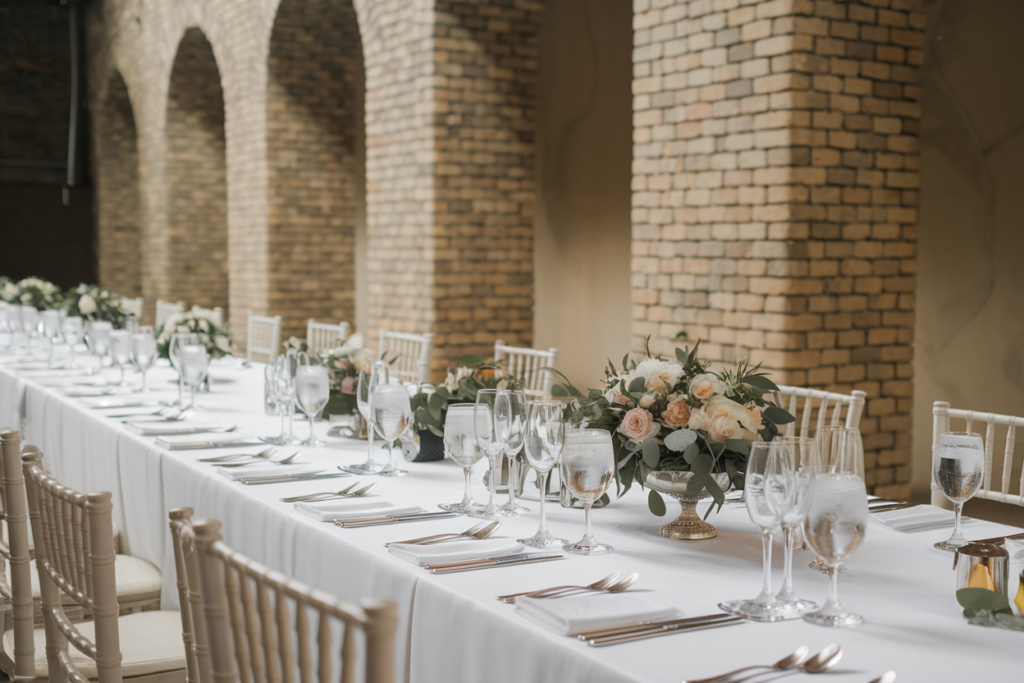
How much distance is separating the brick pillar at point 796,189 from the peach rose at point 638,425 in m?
1.97

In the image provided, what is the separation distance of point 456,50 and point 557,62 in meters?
1.36

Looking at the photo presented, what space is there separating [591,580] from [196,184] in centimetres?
922

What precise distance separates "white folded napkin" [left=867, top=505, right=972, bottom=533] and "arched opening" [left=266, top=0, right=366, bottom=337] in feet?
20.2

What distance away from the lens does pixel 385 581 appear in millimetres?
1637

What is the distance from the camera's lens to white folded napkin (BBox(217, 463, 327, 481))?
7.49ft

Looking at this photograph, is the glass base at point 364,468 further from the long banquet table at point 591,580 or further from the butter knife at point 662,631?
the butter knife at point 662,631

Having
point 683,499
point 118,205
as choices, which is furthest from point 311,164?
point 683,499

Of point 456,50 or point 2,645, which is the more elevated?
A: point 456,50

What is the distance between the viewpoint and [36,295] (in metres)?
6.70

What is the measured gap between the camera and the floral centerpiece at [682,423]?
1721 mm

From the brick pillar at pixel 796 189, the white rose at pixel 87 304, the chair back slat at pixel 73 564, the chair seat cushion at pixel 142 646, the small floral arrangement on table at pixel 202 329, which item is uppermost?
the brick pillar at pixel 796 189

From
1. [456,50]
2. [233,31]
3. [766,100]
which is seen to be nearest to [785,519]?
[766,100]

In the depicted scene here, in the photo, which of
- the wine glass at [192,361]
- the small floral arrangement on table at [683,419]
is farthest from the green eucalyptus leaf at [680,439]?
the wine glass at [192,361]

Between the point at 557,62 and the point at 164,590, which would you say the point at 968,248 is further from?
the point at 164,590
